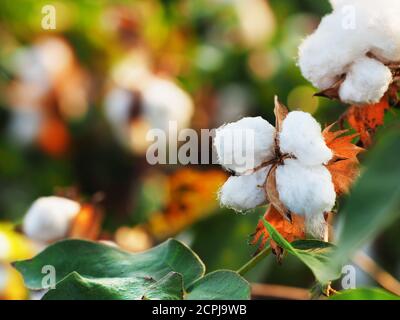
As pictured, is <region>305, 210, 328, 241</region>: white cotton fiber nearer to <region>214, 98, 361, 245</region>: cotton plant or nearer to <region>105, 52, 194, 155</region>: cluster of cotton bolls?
<region>214, 98, 361, 245</region>: cotton plant

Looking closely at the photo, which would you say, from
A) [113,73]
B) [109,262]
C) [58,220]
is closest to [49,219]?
[58,220]

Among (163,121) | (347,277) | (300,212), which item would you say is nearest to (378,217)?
(300,212)

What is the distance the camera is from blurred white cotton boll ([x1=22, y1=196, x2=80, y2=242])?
89 cm

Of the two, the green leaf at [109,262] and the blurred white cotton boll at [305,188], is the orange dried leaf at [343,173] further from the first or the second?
the green leaf at [109,262]

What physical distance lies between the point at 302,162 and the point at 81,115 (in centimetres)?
138

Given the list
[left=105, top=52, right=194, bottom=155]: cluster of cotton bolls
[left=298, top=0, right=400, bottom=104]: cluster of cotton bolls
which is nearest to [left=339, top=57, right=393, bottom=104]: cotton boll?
[left=298, top=0, right=400, bottom=104]: cluster of cotton bolls

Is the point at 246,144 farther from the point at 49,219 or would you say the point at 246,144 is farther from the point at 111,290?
the point at 49,219

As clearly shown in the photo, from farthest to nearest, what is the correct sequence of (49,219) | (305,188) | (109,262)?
1. (49,219)
2. (109,262)
3. (305,188)

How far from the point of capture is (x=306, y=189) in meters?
A: 0.62

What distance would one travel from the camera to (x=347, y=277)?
29.8 inches

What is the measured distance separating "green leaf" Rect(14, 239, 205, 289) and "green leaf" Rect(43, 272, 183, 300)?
0.03m

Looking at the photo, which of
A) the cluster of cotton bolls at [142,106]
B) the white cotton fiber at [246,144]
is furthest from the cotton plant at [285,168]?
the cluster of cotton bolls at [142,106]

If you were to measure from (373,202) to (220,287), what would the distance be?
17 centimetres
